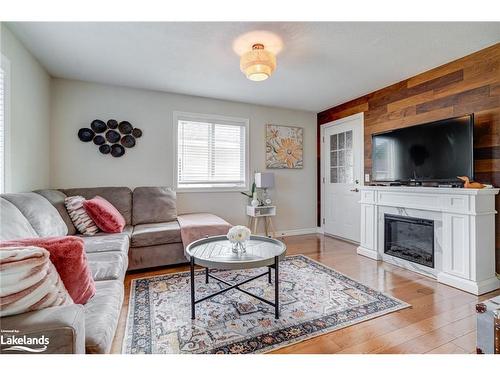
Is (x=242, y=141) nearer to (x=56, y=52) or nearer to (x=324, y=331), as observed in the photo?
(x=56, y=52)

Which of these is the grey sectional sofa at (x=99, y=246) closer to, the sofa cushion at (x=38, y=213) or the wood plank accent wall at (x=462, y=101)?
the sofa cushion at (x=38, y=213)

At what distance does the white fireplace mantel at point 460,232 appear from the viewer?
A: 2.33m

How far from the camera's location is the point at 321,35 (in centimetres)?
224

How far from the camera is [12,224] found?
162 cm

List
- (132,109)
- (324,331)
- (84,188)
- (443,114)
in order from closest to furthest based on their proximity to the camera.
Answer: (324,331) < (443,114) < (84,188) < (132,109)

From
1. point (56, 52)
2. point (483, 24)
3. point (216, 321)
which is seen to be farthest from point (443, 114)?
point (56, 52)

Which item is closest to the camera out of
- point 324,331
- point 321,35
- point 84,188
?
point 324,331

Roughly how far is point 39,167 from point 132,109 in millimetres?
1366

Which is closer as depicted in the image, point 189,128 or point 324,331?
point 324,331

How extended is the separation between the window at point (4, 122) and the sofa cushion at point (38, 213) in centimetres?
28

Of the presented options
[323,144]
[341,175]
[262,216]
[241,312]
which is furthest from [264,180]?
[241,312]

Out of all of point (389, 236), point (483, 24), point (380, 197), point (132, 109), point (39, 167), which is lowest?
point (389, 236)

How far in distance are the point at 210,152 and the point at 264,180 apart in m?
1.01

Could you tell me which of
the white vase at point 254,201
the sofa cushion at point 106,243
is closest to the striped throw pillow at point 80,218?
the sofa cushion at point 106,243
